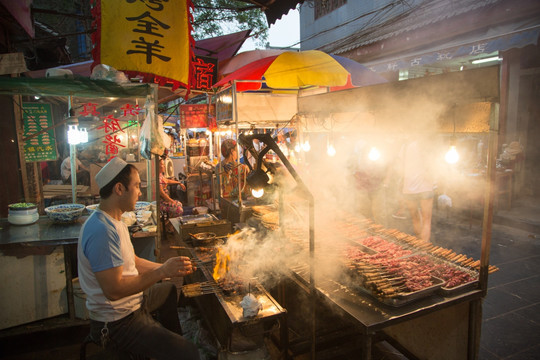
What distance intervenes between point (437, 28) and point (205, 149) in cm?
1083

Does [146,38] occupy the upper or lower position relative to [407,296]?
upper

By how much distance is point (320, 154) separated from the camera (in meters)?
10.6

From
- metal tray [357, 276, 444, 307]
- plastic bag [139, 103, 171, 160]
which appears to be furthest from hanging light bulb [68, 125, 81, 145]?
metal tray [357, 276, 444, 307]

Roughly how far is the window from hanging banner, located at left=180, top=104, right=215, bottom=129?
8910mm

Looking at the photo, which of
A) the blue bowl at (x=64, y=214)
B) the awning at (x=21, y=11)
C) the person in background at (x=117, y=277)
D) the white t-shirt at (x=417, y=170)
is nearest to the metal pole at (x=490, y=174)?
the person in background at (x=117, y=277)

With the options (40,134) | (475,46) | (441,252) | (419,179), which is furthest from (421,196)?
(40,134)

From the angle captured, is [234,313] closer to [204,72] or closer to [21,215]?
[21,215]

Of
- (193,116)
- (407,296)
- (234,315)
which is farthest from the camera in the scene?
(193,116)

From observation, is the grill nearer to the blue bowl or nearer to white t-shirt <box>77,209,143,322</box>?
white t-shirt <box>77,209,143,322</box>

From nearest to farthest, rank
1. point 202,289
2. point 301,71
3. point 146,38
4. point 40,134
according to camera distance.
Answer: point 202,289, point 146,38, point 301,71, point 40,134

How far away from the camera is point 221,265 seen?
4.09 m

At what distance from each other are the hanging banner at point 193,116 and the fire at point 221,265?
855cm

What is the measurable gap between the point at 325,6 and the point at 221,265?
1711 centimetres

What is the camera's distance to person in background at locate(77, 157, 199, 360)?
2.76m
